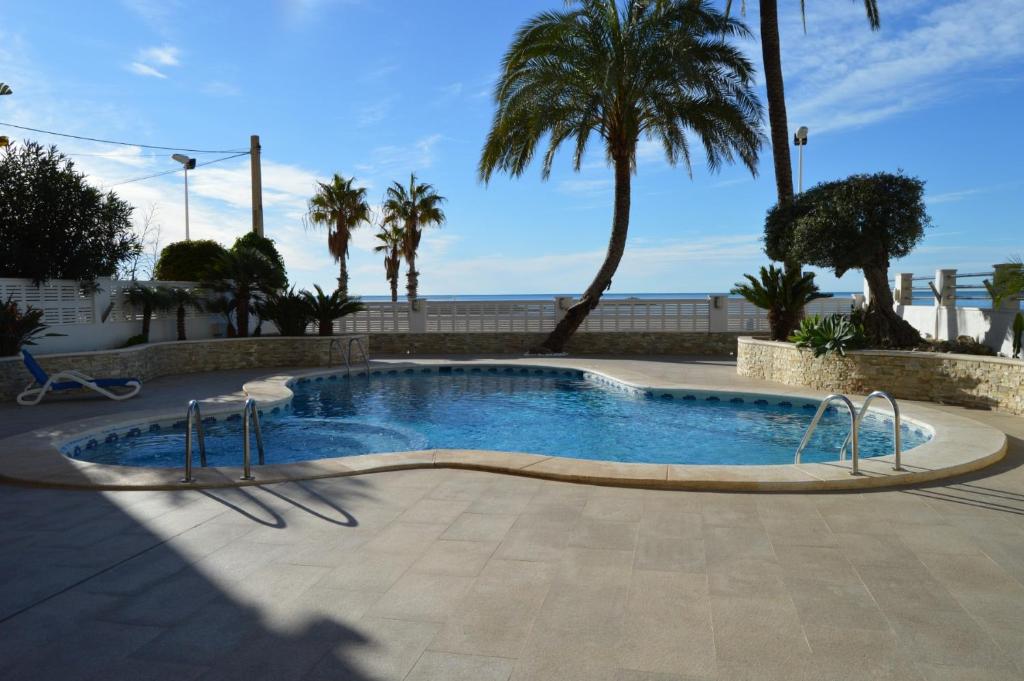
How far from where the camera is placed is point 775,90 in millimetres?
14383

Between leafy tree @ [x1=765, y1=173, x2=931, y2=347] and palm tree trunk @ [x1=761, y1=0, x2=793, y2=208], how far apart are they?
6.73 ft

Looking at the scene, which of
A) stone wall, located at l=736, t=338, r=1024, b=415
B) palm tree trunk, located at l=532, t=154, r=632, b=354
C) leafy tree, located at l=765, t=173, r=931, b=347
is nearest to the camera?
stone wall, located at l=736, t=338, r=1024, b=415

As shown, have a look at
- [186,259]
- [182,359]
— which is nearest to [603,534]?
[182,359]

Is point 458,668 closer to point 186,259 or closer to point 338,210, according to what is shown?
point 186,259

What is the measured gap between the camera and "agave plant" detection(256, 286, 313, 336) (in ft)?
56.1

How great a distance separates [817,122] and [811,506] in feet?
65.3

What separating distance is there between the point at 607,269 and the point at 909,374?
8.76 metres

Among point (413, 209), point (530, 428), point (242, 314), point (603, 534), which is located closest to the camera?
point (603, 534)

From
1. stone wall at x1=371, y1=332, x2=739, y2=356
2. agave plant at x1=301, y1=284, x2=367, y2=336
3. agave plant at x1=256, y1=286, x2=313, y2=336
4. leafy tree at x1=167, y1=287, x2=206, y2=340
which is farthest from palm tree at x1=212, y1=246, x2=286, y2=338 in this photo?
stone wall at x1=371, y1=332, x2=739, y2=356

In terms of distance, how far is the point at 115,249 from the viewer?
14875mm

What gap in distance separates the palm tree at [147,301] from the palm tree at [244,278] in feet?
4.70

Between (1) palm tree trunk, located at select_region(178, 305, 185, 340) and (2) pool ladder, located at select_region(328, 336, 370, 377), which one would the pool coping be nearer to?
(2) pool ladder, located at select_region(328, 336, 370, 377)

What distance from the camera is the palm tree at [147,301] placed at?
49.7 feet

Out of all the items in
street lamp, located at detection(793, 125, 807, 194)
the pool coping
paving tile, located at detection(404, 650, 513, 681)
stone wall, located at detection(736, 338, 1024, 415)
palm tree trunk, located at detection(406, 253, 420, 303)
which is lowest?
paving tile, located at detection(404, 650, 513, 681)
